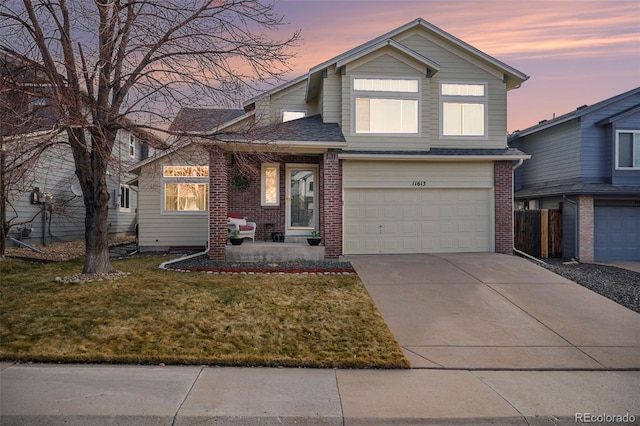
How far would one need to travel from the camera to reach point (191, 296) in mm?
7836

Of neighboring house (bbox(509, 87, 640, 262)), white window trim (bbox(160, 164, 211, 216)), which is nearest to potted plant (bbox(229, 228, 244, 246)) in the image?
white window trim (bbox(160, 164, 211, 216))

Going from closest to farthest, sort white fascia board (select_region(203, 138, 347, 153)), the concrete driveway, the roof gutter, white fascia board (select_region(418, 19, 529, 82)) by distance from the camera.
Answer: the concrete driveway, white fascia board (select_region(203, 138, 347, 153)), the roof gutter, white fascia board (select_region(418, 19, 529, 82))

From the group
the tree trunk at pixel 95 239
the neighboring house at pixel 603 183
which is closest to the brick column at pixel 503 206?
the neighboring house at pixel 603 183

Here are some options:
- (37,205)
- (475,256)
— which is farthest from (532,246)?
(37,205)

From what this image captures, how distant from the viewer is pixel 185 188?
51.5 feet

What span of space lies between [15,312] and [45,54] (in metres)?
5.25

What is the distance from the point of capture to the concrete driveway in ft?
19.2

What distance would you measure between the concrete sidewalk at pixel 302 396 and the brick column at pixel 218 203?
6.78 m

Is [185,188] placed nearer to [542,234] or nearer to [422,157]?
[422,157]

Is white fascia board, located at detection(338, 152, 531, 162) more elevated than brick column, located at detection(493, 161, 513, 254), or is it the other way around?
white fascia board, located at detection(338, 152, 531, 162)

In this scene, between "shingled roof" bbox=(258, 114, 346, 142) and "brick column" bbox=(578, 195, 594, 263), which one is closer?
"shingled roof" bbox=(258, 114, 346, 142)

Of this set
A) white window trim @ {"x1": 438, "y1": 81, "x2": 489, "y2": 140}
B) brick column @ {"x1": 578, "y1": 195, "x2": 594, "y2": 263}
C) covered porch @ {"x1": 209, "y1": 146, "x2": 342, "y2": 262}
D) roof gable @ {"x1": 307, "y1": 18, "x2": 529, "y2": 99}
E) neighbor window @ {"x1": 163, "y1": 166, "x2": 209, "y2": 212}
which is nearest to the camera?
roof gable @ {"x1": 307, "y1": 18, "x2": 529, "y2": 99}

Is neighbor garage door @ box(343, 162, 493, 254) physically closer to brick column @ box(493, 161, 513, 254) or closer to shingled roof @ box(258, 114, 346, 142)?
brick column @ box(493, 161, 513, 254)

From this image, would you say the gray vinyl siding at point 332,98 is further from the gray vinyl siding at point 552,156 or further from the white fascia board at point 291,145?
the gray vinyl siding at point 552,156
